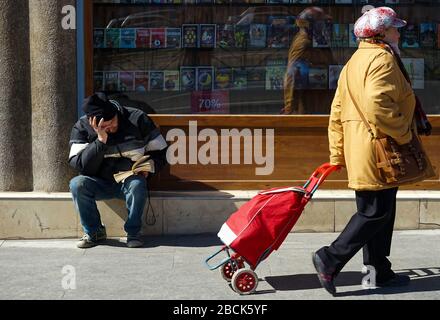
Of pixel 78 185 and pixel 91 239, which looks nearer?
pixel 78 185

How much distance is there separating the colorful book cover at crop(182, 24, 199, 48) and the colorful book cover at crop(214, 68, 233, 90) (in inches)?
12.2

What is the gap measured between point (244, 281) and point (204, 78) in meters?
2.45

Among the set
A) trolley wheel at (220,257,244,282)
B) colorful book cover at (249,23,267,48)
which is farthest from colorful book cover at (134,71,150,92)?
trolley wheel at (220,257,244,282)

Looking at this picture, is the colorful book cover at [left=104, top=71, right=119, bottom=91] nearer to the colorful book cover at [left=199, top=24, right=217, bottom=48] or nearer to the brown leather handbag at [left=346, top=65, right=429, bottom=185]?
the colorful book cover at [left=199, top=24, right=217, bottom=48]

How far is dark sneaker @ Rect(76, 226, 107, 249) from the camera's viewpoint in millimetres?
6602

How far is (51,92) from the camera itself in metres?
6.88

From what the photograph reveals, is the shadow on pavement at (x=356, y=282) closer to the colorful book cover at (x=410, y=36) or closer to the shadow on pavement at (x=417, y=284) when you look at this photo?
the shadow on pavement at (x=417, y=284)

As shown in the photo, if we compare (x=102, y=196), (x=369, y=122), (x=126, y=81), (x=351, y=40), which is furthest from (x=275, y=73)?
(x=369, y=122)

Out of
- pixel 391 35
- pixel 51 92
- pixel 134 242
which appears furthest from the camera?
pixel 51 92

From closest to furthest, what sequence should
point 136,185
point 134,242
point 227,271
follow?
point 227,271 → point 136,185 → point 134,242

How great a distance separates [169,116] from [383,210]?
2.46 meters

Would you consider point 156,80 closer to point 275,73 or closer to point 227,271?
point 275,73

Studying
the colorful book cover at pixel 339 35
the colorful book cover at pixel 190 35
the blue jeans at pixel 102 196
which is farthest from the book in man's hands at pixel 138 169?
the colorful book cover at pixel 339 35

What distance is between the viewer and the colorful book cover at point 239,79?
726 cm
